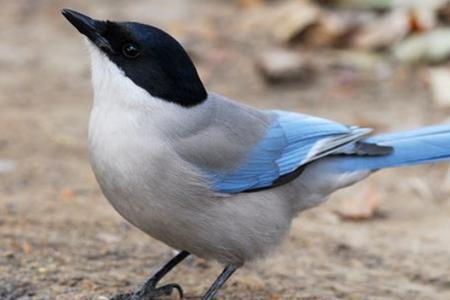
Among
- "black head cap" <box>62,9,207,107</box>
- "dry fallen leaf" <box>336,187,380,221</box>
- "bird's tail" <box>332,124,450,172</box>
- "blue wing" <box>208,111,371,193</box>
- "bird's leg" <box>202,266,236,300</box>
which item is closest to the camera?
"black head cap" <box>62,9,207,107</box>

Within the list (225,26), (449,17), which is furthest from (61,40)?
(449,17)

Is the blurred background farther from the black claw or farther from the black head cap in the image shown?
the black head cap

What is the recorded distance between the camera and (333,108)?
26.8 feet

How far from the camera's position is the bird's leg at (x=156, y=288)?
4.87m

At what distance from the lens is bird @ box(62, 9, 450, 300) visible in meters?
4.50

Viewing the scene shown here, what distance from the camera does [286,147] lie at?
5.15m

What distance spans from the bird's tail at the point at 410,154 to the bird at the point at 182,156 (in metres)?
0.21

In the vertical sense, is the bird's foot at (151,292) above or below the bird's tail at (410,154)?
below

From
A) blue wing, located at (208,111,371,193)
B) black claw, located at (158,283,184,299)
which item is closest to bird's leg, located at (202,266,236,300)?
black claw, located at (158,283,184,299)

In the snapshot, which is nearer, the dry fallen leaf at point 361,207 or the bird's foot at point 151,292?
the bird's foot at point 151,292

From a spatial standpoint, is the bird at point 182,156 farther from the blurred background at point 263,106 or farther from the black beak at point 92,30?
the blurred background at point 263,106

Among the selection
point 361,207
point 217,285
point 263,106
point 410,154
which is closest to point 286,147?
point 410,154

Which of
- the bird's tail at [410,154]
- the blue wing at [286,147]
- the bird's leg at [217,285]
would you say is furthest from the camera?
the bird's tail at [410,154]

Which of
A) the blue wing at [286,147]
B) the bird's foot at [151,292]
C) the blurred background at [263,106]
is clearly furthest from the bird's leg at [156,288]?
the blue wing at [286,147]
